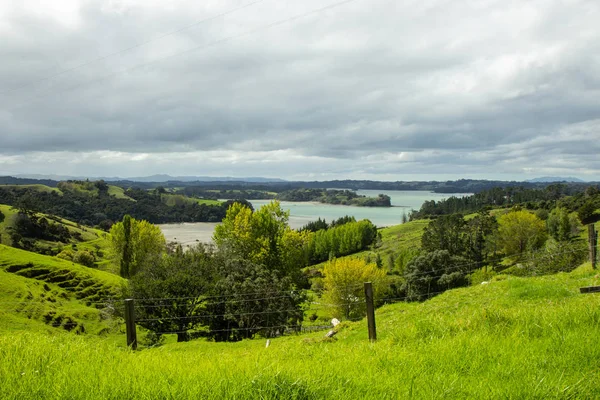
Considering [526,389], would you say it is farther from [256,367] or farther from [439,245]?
[439,245]

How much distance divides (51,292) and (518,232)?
3329 inches

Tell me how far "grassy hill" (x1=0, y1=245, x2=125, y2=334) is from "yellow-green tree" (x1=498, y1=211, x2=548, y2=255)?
2950 inches

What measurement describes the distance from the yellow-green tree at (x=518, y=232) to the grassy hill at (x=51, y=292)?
7493 cm

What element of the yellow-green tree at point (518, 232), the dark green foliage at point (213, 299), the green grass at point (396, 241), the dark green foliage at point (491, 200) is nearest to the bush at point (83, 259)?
the green grass at point (396, 241)

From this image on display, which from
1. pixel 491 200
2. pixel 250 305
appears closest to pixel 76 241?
pixel 250 305

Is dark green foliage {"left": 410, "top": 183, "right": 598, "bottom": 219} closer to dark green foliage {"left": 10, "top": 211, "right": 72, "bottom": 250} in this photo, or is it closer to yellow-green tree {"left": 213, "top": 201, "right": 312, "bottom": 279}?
yellow-green tree {"left": 213, "top": 201, "right": 312, "bottom": 279}

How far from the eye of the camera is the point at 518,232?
8200cm

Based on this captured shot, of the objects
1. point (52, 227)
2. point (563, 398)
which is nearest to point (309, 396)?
point (563, 398)

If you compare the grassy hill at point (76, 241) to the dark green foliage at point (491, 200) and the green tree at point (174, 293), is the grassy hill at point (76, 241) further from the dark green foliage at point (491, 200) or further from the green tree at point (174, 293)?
the dark green foliage at point (491, 200)

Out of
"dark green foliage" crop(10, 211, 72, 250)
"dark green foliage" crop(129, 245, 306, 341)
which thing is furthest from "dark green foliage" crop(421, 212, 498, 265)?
"dark green foliage" crop(10, 211, 72, 250)

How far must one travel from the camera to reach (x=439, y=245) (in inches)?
3142

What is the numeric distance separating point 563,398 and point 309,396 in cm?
258

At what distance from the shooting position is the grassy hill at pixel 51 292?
1633 inches

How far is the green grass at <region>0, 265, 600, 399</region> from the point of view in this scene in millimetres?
3928
